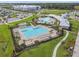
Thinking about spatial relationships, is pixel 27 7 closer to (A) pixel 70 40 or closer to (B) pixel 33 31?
(B) pixel 33 31

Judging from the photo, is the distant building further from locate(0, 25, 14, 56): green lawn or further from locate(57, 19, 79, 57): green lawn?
locate(57, 19, 79, 57): green lawn

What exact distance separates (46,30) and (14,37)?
9.2 inches

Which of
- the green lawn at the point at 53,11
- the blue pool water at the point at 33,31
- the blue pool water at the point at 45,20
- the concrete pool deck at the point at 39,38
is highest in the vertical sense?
the green lawn at the point at 53,11

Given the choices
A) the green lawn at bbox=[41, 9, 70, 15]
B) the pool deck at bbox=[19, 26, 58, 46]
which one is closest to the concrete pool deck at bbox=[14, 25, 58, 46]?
the pool deck at bbox=[19, 26, 58, 46]

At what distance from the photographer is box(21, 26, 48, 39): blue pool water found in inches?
53.7

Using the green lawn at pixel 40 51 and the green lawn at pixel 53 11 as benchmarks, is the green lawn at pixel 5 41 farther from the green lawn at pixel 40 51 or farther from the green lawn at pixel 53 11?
the green lawn at pixel 53 11

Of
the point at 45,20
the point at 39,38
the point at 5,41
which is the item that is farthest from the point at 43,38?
the point at 5,41

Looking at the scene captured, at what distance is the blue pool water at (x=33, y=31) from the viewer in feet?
4.48

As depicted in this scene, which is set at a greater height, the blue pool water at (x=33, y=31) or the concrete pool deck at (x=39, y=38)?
the blue pool water at (x=33, y=31)

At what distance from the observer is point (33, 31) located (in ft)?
4.52

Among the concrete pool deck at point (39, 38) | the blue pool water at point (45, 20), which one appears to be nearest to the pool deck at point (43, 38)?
the concrete pool deck at point (39, 38)

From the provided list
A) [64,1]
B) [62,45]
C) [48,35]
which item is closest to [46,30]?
[48,35]

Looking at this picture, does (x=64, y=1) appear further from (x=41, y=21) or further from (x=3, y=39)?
(x=3, y=39)

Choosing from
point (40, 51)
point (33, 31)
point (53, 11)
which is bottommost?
point (40, 51)
